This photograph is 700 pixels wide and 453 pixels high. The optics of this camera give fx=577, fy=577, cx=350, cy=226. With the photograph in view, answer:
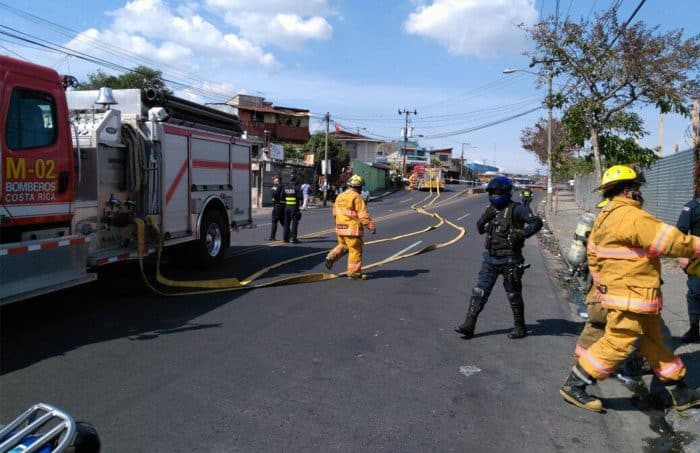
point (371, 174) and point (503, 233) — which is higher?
point (371, 174)

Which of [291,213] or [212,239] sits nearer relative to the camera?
[212,239]

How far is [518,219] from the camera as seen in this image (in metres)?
5.96

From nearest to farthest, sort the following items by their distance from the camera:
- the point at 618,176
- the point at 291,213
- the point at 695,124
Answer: the point at 618,176 < the point at 695,124 < the point at 291,213

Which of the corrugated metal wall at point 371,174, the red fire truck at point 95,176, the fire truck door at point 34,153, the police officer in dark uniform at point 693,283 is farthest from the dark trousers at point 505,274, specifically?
the corrugated metal wall at point 371,174

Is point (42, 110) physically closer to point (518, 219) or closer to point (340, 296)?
point (340, 296)

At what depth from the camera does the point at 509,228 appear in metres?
5.96

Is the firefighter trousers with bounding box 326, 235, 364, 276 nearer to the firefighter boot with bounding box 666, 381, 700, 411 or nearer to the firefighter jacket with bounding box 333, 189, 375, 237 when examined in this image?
the firefighter jacket with bounding box 333, 189, 375, 237

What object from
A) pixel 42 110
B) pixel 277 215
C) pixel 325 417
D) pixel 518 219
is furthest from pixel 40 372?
pixel 277 215

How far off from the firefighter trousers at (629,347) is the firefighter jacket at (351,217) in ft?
17.3

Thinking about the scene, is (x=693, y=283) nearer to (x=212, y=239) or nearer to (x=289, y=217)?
(x=212, y=239)

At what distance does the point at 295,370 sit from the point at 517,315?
2575 millimetres

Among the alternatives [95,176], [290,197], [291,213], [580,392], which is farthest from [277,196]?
[580,392]

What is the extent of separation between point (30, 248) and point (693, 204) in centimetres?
661

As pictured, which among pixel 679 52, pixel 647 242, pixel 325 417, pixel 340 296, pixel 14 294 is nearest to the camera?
pixel 647 242
